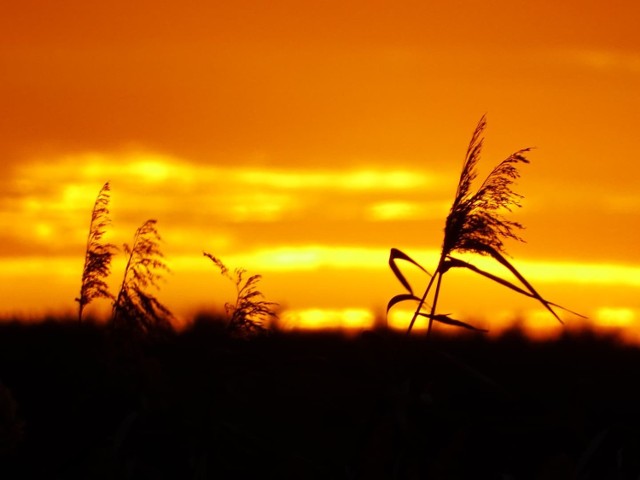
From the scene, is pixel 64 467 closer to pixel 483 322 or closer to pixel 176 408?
pixel 176 408

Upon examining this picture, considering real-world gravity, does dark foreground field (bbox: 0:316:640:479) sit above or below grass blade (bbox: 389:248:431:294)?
below

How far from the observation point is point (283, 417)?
A: 4.47m

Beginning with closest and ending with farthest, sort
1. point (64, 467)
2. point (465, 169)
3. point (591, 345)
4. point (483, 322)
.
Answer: point (64, 467) → point (465, 169) → point (591, 345) → point (483, 322)

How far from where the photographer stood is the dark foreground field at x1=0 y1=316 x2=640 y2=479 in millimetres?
4160

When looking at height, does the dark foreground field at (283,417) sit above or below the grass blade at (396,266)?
below

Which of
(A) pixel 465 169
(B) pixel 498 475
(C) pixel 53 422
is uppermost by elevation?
(A) pixel 465 169

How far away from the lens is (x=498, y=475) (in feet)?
14.2

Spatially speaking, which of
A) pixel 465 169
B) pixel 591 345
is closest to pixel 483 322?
pixel 591 345

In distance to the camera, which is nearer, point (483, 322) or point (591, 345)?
point (591, 345)

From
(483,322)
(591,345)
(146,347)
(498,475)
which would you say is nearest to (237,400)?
(146,347)

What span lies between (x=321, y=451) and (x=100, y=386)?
81cm

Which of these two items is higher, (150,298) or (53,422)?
(150,298)

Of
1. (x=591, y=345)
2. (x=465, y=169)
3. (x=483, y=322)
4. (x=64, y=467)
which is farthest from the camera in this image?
(x=483, y=322)

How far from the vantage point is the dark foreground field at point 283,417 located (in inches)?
164
